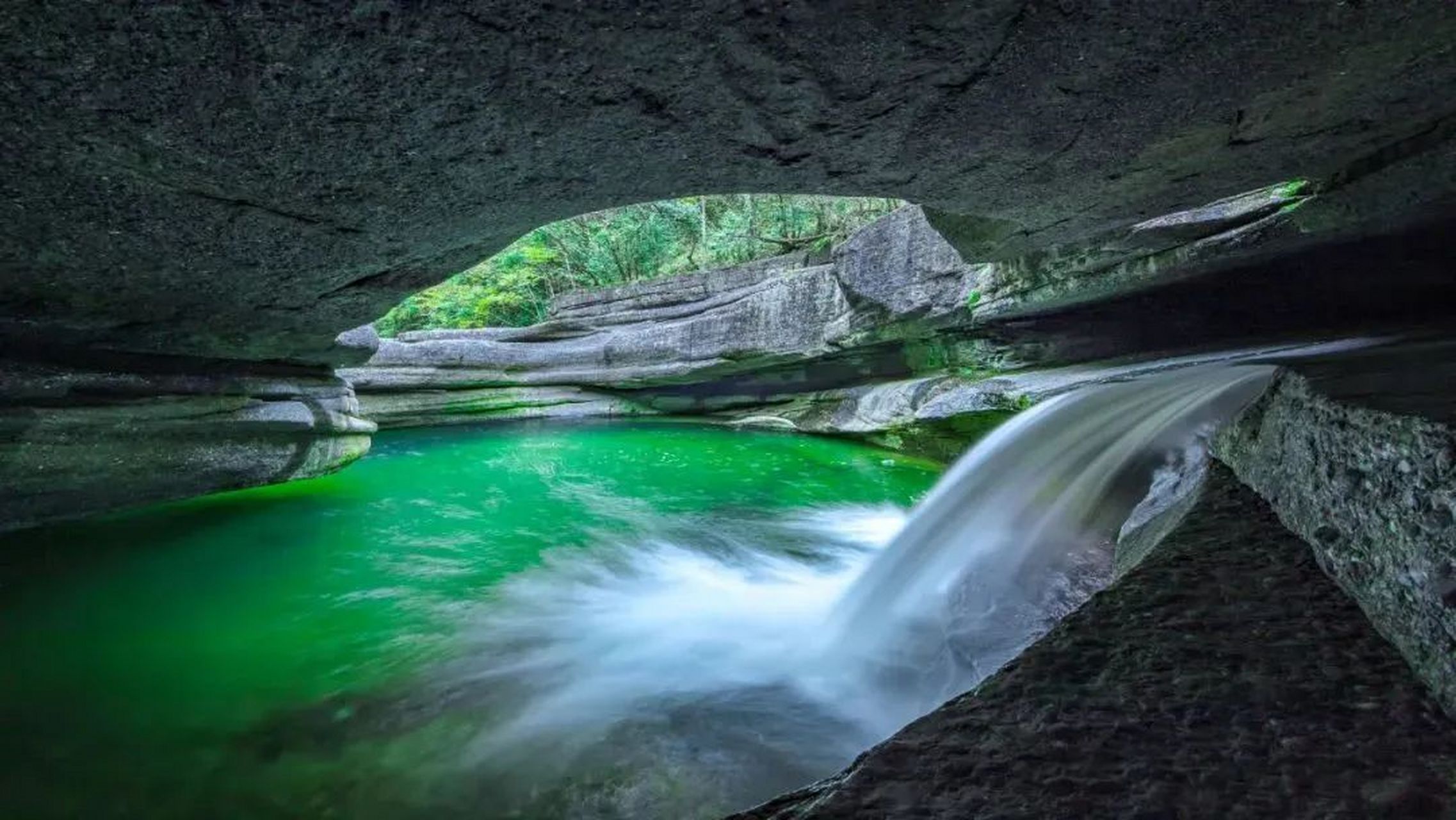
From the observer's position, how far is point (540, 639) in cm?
367

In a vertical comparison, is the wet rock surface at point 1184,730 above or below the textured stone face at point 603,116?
below

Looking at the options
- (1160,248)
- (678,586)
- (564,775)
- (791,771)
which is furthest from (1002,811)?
(1160,248)

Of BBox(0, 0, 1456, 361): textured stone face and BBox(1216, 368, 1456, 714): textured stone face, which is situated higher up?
BBox(0, 0, 1456, 361): textured stone face

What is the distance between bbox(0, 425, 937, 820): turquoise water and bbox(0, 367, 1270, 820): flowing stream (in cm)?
2

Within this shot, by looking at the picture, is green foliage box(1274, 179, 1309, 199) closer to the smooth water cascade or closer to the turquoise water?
the smooth water cascade

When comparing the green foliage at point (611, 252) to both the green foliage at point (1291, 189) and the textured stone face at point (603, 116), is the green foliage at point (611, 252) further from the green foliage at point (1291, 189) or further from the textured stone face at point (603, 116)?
the textured stone face at point (603, 116)

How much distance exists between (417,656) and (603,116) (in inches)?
118

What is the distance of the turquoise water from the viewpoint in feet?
7.64

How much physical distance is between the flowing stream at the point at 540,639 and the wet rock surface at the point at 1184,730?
1.27m

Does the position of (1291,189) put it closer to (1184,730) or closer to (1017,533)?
(1017,533)

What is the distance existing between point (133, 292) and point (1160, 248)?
7269 millimetres

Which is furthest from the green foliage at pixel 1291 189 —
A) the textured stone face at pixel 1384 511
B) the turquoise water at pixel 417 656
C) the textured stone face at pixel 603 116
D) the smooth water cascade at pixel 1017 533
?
the turquoise water at pixel 417 656

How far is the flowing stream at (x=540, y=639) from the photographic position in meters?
2.36

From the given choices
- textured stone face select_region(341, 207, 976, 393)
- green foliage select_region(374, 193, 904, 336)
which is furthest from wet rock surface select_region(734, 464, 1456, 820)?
green foliage select_region(374, 193, 904, 336)
